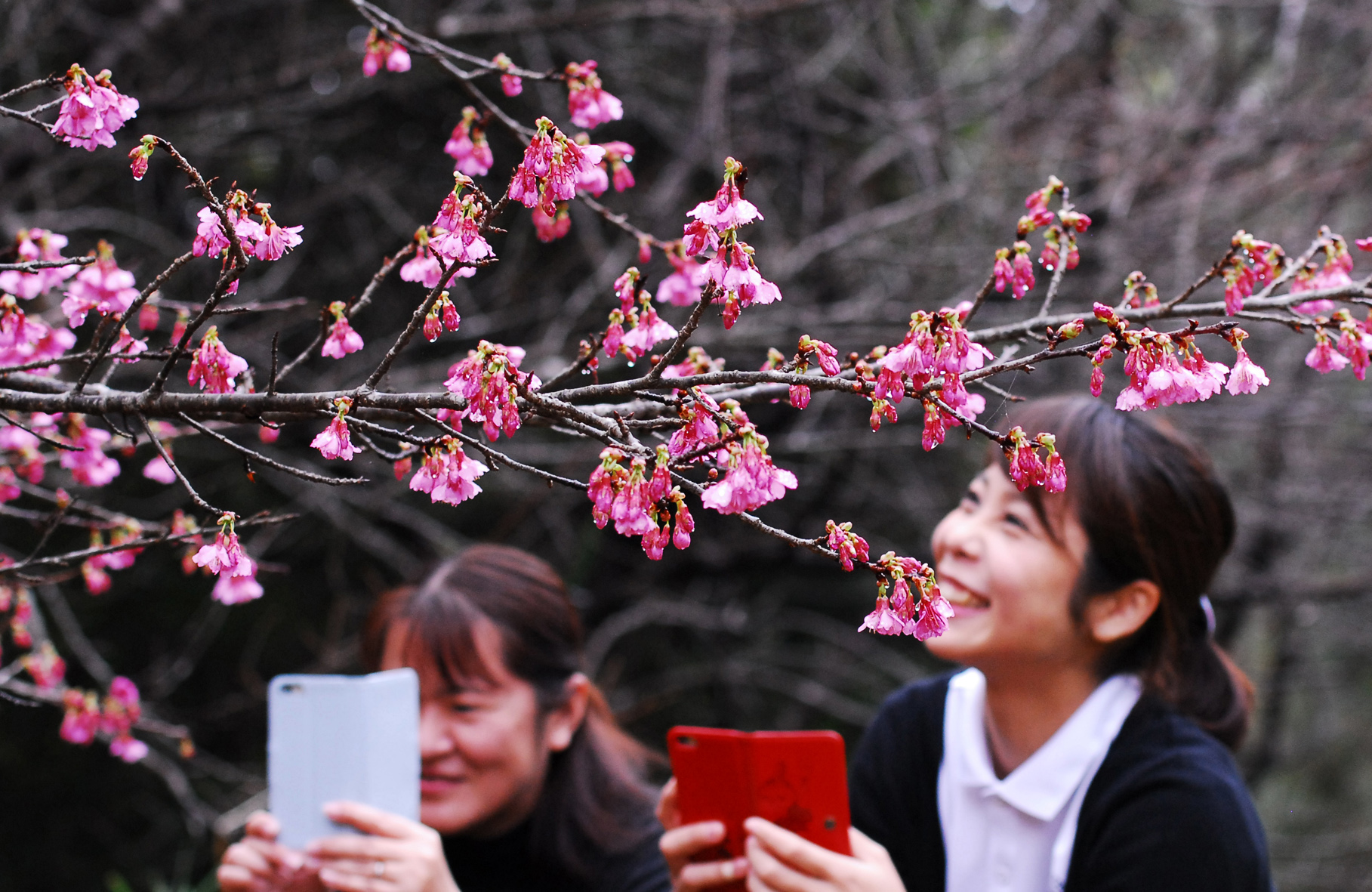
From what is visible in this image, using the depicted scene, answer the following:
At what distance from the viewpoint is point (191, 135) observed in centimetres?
246

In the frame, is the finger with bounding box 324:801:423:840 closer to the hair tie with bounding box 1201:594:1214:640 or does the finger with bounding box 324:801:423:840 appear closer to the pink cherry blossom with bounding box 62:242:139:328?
the pink cherry blossom with bounding box 62:242:139:328

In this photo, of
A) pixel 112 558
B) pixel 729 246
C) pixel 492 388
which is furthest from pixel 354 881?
pixel 729 246

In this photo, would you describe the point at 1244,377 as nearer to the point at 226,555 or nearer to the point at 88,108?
the point at 226,555

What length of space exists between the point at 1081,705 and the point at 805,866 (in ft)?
1.63

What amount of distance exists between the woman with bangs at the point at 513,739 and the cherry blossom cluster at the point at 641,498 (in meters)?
0.95

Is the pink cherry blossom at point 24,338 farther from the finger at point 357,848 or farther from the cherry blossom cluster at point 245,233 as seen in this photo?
the finger at point 357,848

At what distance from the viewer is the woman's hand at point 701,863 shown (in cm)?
131

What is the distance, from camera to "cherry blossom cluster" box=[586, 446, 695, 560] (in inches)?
28.5

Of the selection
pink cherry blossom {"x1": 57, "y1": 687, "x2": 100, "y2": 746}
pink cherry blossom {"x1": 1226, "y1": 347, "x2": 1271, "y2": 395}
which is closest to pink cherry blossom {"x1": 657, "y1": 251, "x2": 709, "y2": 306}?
pink cherry blossom {"x1": 1226, "y1": 347, "x2": 1271, "y2": 395}

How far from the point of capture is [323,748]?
1.28m

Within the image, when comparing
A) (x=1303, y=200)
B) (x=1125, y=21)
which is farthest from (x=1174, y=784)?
(x=1303, y=200)

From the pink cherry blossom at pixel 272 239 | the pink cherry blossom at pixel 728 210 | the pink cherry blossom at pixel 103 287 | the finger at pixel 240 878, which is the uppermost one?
the pink cherry blossom at pixel 103 287

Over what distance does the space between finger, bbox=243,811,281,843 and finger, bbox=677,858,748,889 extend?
20.4 inches

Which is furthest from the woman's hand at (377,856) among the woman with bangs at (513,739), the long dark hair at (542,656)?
the long dark hair at (542,656)
